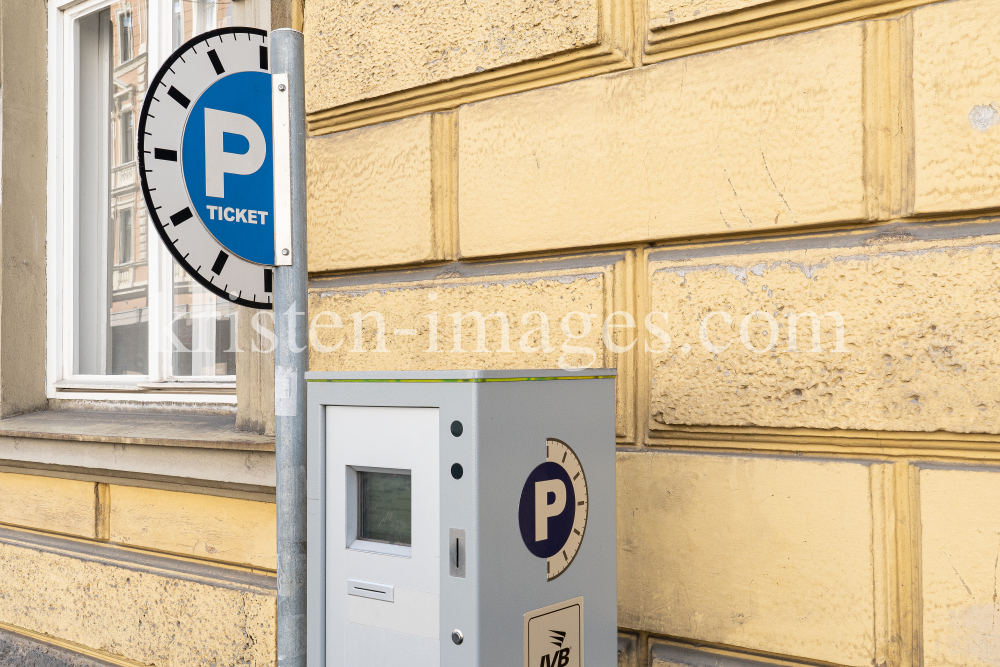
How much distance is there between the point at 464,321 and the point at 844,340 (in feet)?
3.61

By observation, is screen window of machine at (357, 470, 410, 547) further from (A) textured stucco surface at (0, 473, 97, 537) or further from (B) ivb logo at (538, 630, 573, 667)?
(A) textured stucco surface at (0, 473, 97, 537)

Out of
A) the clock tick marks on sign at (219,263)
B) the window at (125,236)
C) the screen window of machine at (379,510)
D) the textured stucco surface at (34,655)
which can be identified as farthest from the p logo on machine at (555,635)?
the window at (125,236)

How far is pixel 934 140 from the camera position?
6.05 feet

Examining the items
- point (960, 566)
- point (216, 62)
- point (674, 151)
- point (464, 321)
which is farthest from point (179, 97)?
point (960, 566)

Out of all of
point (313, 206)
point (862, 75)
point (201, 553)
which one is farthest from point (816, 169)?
point (201, 553)

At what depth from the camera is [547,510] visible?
165 cm

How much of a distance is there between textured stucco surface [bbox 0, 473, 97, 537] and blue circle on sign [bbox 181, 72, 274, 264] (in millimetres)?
2457

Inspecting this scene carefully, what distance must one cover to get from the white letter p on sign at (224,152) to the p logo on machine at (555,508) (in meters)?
1.00

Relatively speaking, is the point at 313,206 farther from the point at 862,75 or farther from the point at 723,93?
the point at 862,75

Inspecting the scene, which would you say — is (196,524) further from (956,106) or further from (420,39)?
(956,106)

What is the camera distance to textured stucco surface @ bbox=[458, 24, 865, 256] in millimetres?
1966

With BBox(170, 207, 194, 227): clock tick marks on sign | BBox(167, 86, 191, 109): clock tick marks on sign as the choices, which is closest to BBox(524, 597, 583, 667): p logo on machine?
BBox(170, 207, 194, 227): clock tick marks on sign

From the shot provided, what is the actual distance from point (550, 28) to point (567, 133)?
12.3 inches

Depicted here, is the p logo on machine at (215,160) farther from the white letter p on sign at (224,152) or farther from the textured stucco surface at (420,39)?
the textured stucco surface at (420,39)
